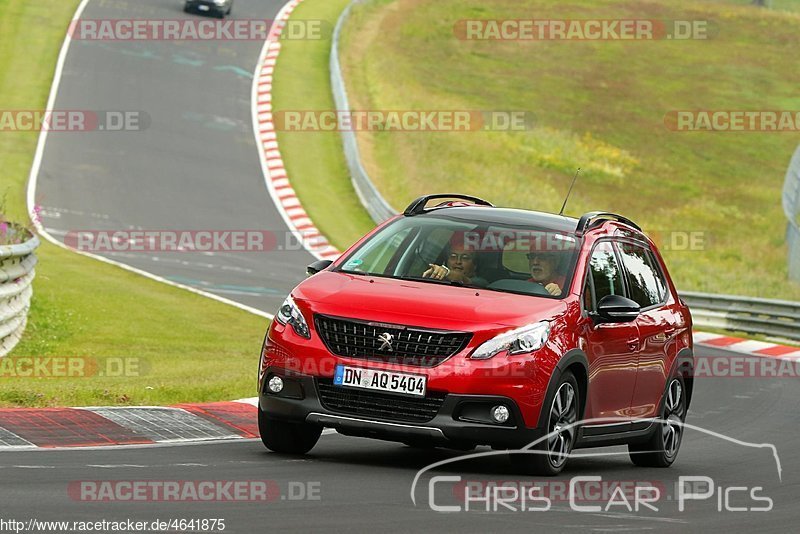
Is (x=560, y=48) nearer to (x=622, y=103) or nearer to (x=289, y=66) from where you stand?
(x=622, y=103)

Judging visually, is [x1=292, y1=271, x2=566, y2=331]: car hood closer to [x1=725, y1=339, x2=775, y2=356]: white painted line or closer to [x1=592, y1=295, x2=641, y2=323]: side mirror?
[x1=592, y1=295, x2=641, y2=323]: side mirror

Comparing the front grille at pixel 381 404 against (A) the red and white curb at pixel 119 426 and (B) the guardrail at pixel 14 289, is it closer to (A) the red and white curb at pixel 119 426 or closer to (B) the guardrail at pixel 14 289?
(A) the red and white curb at pixel 119 426

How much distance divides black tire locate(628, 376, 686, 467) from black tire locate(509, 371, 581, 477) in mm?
1692

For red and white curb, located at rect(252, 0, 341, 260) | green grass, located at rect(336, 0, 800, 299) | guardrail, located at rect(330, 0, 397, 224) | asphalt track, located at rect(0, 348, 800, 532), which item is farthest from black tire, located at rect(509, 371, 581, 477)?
green grass, located at rect(336, 0, 800, 299)

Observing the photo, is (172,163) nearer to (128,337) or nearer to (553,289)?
(128,337)

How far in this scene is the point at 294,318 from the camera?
984 cm

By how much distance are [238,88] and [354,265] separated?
3377 centimetres

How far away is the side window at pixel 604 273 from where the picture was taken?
10688 millimetres

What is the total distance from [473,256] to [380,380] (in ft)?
4.81

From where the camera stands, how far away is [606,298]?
1043 centimetres

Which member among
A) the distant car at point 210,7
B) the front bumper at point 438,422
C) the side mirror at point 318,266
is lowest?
the distant car at point 210,7

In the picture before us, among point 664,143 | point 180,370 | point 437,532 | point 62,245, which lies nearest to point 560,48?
point 664,143

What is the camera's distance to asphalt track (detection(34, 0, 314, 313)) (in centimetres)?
2780

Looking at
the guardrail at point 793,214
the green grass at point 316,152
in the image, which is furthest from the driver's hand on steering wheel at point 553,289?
the guardrail at point 793,214
